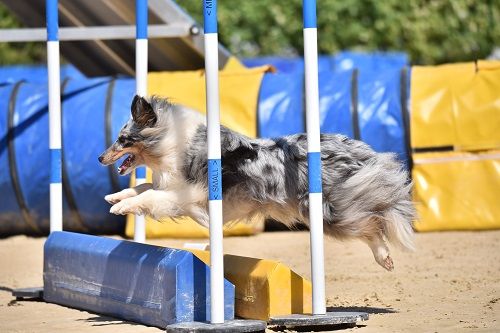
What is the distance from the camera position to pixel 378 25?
20.2 meters

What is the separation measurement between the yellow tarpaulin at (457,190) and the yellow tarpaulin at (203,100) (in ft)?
5.55

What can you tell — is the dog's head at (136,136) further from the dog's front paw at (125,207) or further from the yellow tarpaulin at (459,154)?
the yellow tarpaulin at (459,154)

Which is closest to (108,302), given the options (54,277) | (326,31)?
(54,277)

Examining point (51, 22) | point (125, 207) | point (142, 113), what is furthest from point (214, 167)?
point (51, 22)

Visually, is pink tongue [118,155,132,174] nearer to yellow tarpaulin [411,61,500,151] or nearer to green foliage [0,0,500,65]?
yellow tarpaulin [411,61,500,151]

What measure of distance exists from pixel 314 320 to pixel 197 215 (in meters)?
0.91

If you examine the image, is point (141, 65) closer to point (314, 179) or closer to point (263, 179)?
point (263, 179)

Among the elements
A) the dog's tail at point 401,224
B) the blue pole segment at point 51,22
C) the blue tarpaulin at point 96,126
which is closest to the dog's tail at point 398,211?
the dog's tail at point 401,224

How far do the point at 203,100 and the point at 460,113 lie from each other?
99.6 inches

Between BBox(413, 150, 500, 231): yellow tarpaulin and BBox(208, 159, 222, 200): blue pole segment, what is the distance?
16.0ft

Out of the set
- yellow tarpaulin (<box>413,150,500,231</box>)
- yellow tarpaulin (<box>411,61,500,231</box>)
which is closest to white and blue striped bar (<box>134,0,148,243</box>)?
yellow tarpaulin (<box>413,150,500,231</box>)

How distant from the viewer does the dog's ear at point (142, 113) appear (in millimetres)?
5477

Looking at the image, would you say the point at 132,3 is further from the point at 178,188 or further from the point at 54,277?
the point at 178,188

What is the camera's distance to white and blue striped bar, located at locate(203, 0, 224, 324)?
481 cm
